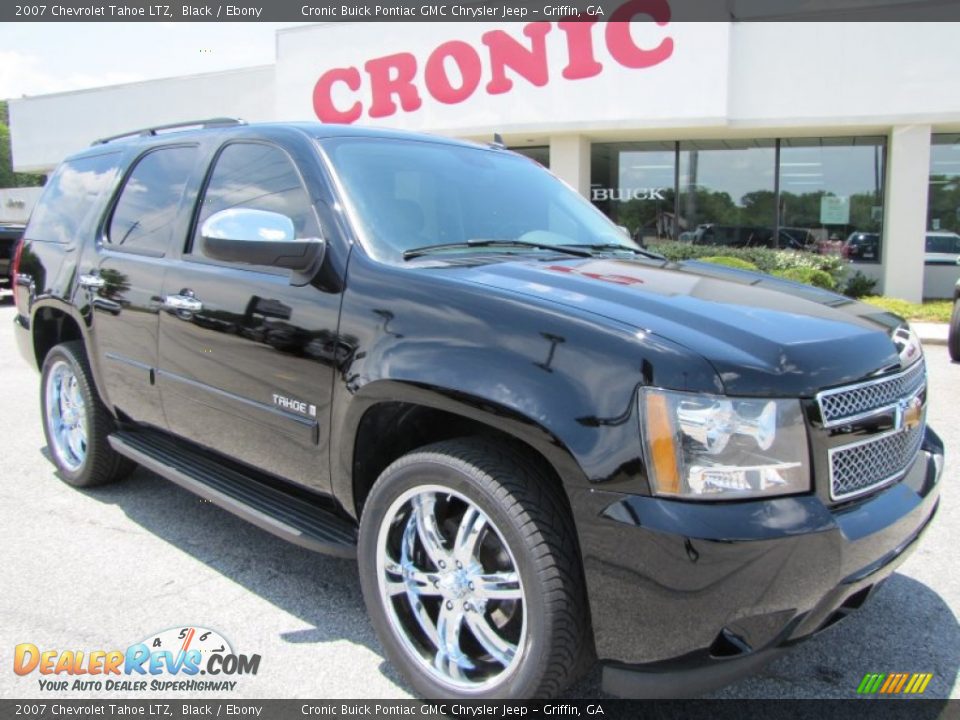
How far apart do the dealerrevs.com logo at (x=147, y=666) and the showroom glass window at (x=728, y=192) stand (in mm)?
15711

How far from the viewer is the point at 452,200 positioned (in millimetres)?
3361

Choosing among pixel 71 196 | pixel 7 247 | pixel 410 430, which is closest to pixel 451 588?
pixel 410 430

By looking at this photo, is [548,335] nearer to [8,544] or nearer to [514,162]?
[514,162]

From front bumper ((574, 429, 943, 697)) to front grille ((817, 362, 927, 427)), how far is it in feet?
0.84

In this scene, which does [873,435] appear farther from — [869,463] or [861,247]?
[861,247]

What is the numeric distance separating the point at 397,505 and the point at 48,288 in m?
3.29

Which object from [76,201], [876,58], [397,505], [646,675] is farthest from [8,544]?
[876,58]

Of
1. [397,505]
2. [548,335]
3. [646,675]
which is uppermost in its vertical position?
[548,335]

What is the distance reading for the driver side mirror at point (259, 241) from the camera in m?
2.79

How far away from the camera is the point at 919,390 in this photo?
2668mm

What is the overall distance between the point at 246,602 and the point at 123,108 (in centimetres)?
2455

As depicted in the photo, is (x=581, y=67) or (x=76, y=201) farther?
(x=581, y=67)

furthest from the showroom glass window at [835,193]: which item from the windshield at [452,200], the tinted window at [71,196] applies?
the tinted window at [71,196]

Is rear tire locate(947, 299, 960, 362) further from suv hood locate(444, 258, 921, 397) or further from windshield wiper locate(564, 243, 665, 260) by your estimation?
suv hood locate(444, 258, 921, 397)
